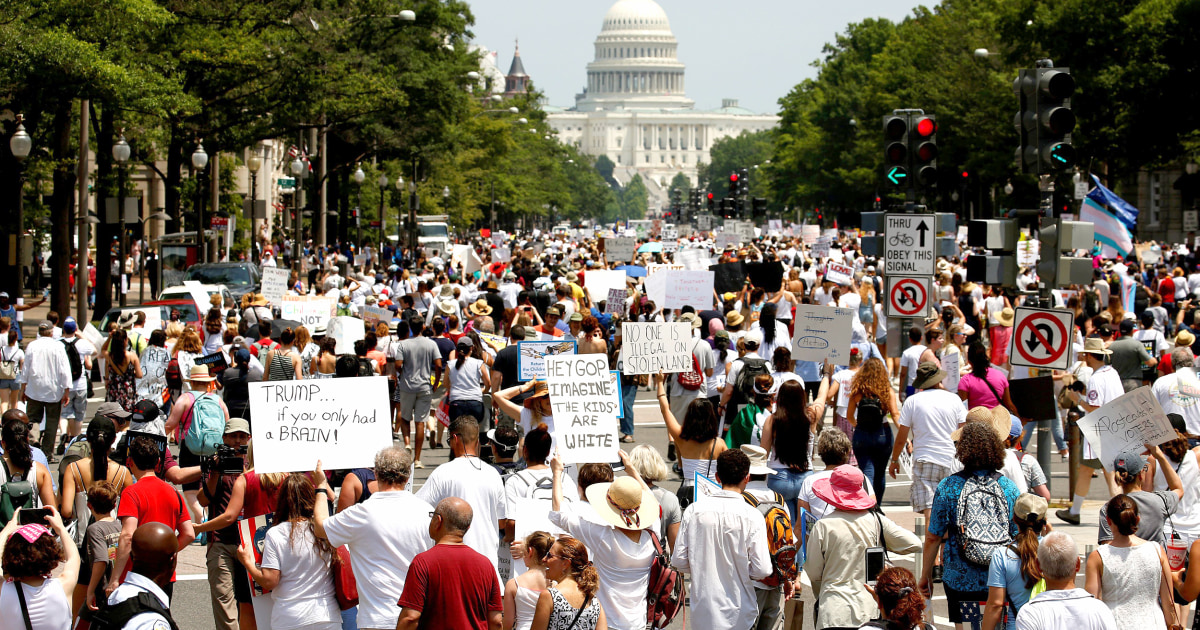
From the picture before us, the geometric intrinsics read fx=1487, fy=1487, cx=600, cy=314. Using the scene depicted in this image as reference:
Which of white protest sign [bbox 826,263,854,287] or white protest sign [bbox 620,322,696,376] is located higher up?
white protest sign [bbox 826,263,854,287]

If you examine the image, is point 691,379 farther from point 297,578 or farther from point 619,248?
point 619,248

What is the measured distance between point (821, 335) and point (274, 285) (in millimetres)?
9549

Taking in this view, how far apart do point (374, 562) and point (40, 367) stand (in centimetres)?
896

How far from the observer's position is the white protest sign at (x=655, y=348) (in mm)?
12047

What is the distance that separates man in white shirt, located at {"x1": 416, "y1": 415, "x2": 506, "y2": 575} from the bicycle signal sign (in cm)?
831

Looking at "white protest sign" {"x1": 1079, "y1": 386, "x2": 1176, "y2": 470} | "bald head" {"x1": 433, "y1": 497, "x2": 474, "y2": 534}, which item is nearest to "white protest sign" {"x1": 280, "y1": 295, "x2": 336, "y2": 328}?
"white protest sign" {"x1": 1079, "y1": 386, "x2": 1176, "y2": 470}

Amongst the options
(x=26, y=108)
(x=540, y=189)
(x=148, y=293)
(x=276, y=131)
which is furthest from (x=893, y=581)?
(x=540, y=189)

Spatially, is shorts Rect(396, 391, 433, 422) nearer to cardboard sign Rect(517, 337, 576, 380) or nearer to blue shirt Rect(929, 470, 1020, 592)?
cardboard sign Rect(517, 337, 576, 380)

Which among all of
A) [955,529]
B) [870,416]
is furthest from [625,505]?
[870,416]

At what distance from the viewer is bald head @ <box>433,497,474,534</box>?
647 centimetres

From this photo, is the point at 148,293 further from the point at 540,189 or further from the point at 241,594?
the point at 540,189

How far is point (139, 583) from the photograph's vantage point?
6.20 metres

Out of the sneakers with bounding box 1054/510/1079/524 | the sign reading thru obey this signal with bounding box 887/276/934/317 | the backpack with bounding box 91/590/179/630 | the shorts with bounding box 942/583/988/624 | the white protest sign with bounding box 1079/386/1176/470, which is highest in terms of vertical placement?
the sign reading thru obey this signal with bounding box 887/276/934/317

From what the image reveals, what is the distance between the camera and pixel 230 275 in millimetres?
30203
